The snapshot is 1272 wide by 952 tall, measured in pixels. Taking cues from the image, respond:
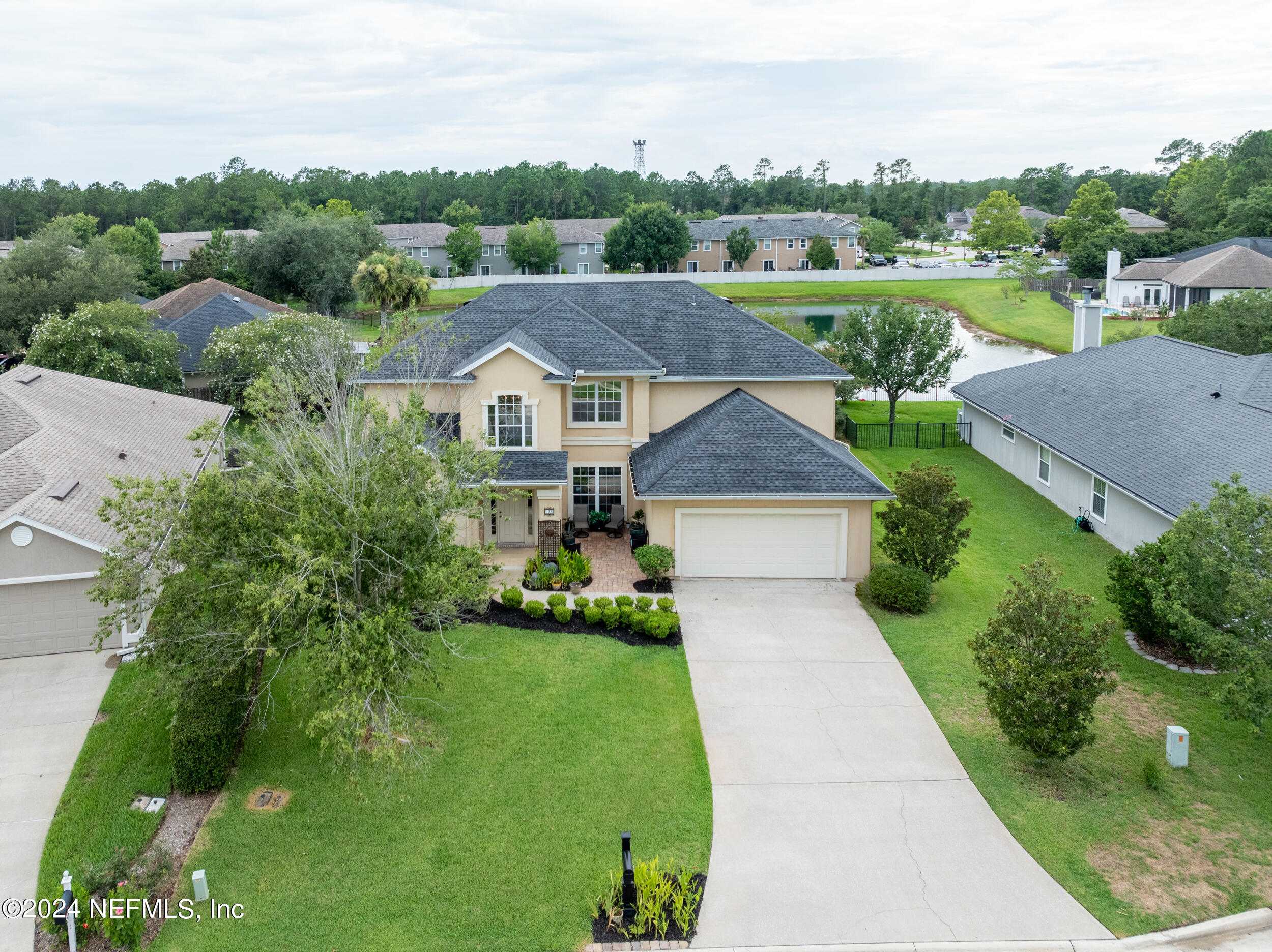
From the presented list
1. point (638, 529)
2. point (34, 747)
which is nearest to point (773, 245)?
point (638, 529)

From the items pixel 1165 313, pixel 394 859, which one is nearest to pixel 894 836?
pixel 394 859

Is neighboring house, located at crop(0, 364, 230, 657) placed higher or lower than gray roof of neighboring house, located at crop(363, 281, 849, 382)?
lower

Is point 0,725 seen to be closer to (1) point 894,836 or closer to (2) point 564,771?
(2) point 564,771

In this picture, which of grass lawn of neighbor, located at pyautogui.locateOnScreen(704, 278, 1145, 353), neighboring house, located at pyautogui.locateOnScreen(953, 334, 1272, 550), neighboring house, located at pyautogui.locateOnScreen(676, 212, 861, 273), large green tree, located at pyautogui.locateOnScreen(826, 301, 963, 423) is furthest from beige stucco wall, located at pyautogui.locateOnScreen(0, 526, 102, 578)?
neighboring house, located at pyautogui.locateOnScreen(676, 212, 861, 273)

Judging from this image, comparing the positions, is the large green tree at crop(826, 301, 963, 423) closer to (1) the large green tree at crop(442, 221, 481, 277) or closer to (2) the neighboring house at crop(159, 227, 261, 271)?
(2) the neighboring house at crop(159, 227, 261, 271)

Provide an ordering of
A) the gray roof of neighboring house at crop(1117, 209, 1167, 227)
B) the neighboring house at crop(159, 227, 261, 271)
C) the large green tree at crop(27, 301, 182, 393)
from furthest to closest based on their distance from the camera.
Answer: the gray roof of neighboring house at crop(1117, 209, 1167, 227) < the neighboring house at crop(159, 227, 261, 271) < the large green tree at crop(27, 301, 182, 393)

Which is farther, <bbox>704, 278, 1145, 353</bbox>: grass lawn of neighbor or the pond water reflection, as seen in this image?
<bbox>704, 278, 1145, 353</bbox>: grass lawn of neighbor

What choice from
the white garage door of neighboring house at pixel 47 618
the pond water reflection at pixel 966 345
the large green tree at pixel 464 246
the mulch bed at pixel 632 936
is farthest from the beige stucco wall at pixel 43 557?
the large green tree at pixel 464 246
